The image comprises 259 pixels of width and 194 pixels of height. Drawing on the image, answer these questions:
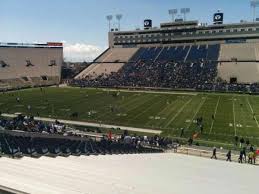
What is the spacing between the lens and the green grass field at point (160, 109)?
38.3 m

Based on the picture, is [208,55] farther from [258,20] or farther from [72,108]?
[72,108]

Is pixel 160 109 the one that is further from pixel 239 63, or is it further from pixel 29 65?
pixel 29 65

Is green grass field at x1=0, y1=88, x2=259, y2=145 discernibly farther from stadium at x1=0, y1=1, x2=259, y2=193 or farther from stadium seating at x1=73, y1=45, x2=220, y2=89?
stadium seating at x1=73, y1=45, x2=220, y2=89

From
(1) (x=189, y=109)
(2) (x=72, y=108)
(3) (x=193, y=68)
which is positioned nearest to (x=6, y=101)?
(2) (x=72, y=108)

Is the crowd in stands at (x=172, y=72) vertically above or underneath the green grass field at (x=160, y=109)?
above

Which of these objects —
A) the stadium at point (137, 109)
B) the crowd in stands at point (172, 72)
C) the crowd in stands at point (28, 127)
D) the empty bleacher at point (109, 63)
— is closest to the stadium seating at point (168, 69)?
the crowd in stands at point (172, 72)

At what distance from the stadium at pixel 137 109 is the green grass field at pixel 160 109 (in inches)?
5.7

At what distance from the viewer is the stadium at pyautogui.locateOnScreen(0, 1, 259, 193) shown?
797cm

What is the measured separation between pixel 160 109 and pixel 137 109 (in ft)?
11.1

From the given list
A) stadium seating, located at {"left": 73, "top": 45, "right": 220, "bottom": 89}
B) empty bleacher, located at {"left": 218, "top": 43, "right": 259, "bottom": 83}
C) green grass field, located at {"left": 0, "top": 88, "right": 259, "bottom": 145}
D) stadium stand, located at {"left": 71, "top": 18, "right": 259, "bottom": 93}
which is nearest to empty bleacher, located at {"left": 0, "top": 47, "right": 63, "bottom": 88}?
stadium stand, located at {"left": 71, "top": 18, "right": 259, "bottom": 93}

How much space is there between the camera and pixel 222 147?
30.9 meters

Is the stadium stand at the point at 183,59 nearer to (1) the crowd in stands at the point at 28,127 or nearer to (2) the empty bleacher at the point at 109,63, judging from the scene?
(2) the empty bleacher at the point at 109,63

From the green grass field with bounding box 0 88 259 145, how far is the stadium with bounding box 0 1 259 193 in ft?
0.47

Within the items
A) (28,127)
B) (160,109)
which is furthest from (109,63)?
(28,127)
